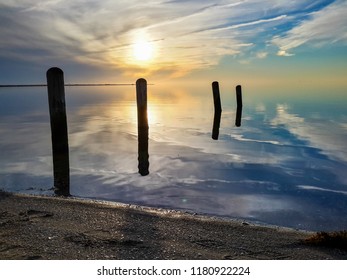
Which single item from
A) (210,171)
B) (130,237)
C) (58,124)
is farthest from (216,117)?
(130,237)

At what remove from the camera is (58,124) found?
357 inches

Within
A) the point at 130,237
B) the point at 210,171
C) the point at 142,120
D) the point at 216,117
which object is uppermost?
the point at 142,120

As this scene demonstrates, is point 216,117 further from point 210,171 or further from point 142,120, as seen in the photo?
point 210,171

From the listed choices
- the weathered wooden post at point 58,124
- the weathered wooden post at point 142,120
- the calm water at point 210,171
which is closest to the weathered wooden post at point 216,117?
the calm water at point 210,171

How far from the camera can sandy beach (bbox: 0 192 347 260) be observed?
363 cm

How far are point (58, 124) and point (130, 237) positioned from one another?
19.5ft

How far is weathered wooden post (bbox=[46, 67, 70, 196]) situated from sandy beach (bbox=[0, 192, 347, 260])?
3.33 m

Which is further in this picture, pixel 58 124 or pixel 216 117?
pixel 216 117

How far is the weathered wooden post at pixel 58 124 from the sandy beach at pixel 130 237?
333 centimetres

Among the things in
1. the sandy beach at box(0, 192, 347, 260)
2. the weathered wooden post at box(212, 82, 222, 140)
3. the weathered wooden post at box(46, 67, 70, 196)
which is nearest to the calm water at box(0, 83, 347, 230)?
the weathered wooden post at box(46, 67, 70, 196)

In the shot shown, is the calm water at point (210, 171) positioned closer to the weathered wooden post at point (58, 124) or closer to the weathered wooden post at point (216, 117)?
the weathered wooden post at point (58, 124)
